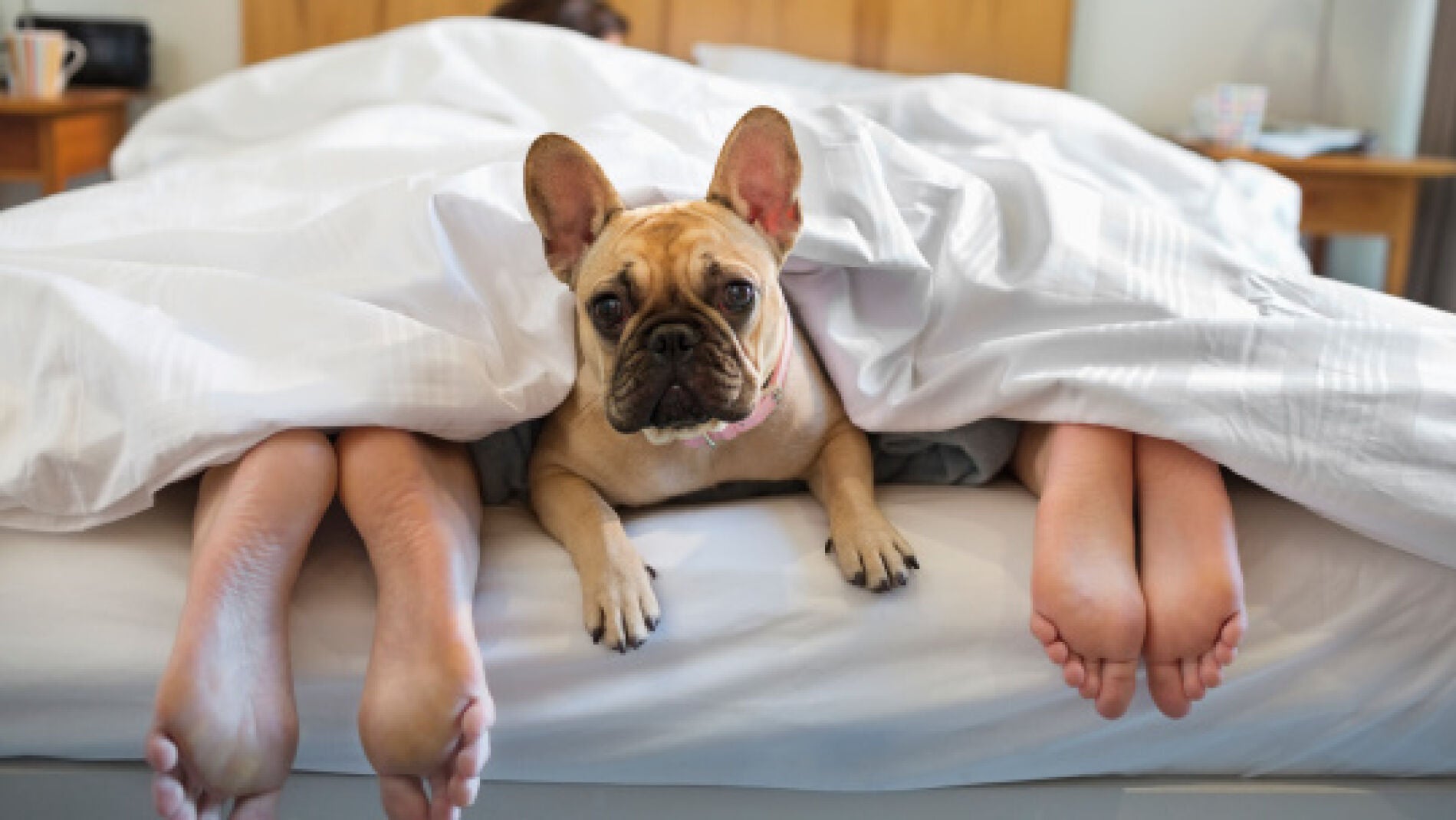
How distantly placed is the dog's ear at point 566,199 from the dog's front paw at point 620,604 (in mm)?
275

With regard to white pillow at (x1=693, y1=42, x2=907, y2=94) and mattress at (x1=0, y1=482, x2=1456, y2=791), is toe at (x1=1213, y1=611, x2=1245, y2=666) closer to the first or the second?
mattress at (x1=0, y1=482, x2=1456, y2=791)

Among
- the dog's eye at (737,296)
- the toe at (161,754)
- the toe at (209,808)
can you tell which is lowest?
the toe at (209,808)

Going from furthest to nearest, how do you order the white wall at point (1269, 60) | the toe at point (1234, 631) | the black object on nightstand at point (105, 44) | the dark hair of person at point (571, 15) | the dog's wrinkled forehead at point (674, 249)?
the white wall at point (1269, 60), the black object on nightstand at point (105, 44), the dark hair of person at point (571, 15), the dog's wrinkled forehead at point (674, 249), the toe at point (1234, 631)

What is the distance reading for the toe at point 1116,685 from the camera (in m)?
0.92

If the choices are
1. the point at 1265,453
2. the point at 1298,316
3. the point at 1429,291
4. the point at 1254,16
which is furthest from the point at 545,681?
the point at 1254,16

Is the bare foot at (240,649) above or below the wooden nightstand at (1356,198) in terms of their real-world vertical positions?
below

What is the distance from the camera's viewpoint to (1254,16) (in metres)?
2.92

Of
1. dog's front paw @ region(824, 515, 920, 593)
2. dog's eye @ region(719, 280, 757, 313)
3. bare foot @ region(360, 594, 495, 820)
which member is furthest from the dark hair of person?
bare foot @ region(360, 594, 495, 820)

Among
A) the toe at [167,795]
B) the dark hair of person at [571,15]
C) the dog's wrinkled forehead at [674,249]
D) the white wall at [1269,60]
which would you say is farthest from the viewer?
the white wall at [1269,60]

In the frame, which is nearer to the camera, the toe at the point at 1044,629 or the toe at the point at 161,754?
the toe at the point at 161,754

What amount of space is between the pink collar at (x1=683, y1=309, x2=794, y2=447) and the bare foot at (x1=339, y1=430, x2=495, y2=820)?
0.22m

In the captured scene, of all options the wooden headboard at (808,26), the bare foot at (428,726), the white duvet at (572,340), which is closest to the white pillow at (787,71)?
the wooden headboard at (808,26)

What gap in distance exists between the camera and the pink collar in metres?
1.09

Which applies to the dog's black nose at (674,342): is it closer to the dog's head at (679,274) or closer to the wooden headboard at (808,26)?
the dog's head at (679,274)
